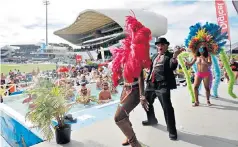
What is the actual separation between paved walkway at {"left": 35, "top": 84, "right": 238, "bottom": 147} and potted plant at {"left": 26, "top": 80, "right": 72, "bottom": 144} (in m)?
0.17

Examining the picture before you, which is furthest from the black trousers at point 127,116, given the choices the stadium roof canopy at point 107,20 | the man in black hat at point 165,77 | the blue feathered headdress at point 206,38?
the stadium roof canopy at point 107,20

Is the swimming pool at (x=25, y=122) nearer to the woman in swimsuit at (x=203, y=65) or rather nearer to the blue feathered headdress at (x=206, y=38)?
the woman in swimsuit at (x=203, y=65)

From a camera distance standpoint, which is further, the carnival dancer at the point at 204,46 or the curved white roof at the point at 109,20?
the curved white roof at the point at 109,20

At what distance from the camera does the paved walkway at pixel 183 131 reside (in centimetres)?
289

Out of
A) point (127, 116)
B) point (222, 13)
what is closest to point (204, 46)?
point (127, 116)

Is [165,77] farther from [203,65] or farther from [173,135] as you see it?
[203,65]

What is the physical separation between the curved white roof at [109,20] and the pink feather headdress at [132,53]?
47.3 m

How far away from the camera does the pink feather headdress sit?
245cm

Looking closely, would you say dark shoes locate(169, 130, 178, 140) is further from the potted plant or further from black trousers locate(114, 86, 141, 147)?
the potted plant

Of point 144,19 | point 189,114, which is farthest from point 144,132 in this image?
point 144,19

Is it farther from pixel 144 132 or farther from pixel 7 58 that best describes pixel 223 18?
pixel 7 58

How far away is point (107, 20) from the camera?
5566 cm

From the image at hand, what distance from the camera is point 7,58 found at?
195ft

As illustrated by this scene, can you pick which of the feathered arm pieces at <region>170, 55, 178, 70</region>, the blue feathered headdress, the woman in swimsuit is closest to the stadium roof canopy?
the blue feathered headdress
